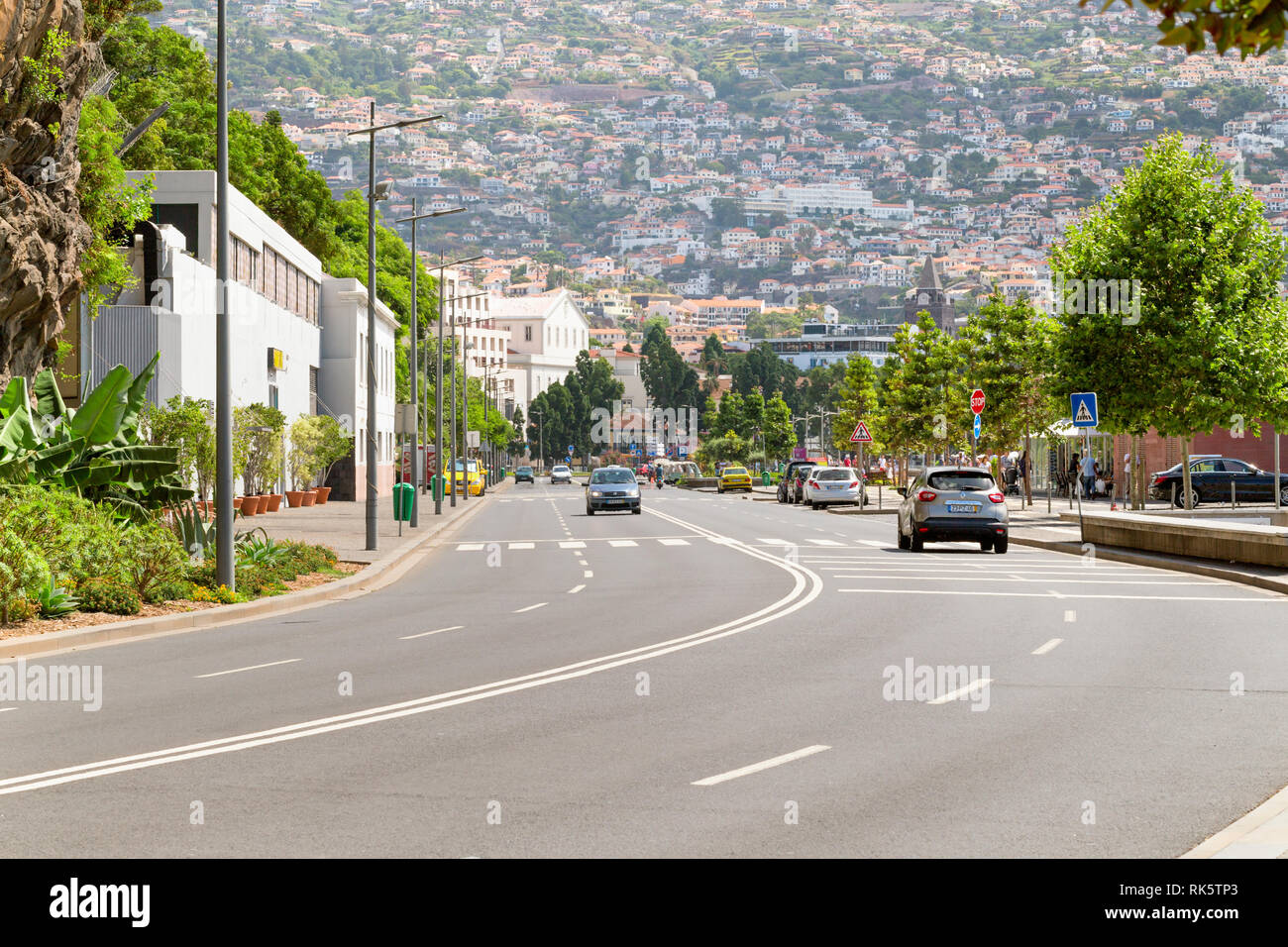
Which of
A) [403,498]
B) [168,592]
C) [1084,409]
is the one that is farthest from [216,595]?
[403,498]

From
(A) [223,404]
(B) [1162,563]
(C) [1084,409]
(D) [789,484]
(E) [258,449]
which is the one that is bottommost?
(D) [789,484]

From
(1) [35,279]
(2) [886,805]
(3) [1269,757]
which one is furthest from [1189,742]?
(1) [35,279]

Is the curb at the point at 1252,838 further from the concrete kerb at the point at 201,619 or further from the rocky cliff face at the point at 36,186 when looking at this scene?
the rocky cliff face at the point at 36,186

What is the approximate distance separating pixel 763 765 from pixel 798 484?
60.1m

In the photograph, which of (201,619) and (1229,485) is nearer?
(201,619)

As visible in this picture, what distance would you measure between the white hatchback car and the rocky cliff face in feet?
129

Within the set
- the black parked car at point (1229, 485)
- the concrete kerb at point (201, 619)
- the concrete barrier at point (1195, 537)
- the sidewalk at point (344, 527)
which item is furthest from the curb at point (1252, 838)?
the black parked car at point (1229, 485)

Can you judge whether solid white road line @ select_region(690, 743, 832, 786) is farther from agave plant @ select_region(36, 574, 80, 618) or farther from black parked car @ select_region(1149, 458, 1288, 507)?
black parked car @ select_region(1149, 458, 1288, 507)

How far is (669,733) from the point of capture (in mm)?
10172

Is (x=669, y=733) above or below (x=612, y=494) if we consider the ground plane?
above

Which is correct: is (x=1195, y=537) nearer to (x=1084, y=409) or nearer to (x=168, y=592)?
(x=1084, y=409)

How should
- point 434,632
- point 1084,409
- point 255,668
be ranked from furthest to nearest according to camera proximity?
point 1084,409 → point 434,632 → point 255,668

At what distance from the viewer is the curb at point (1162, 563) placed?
22.3m
